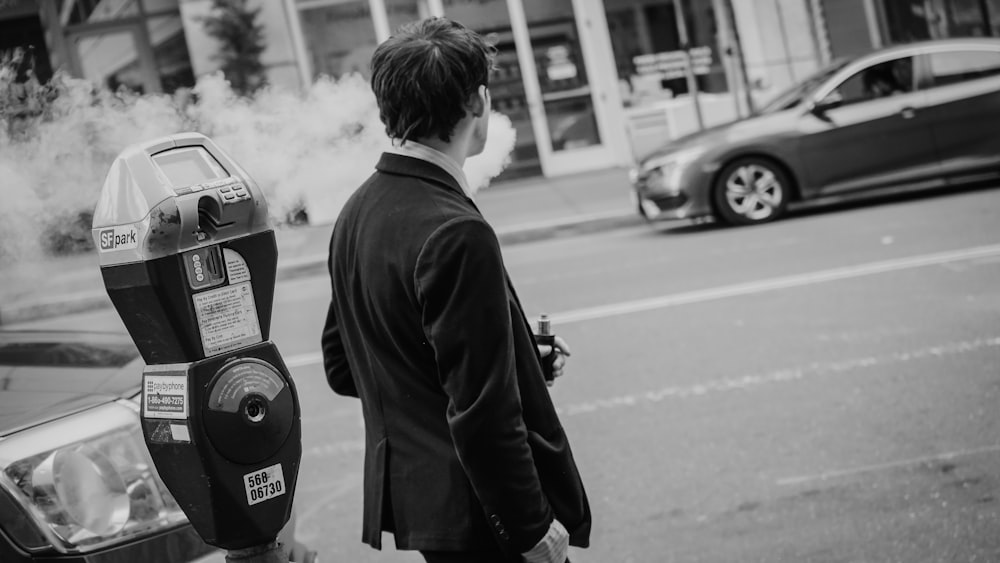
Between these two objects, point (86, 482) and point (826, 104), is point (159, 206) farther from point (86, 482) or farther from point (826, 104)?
point (826, 104)

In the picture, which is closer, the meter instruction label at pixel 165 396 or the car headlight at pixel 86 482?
the meter instruction label at pixel 165 396

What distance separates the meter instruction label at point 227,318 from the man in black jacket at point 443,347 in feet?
0.84

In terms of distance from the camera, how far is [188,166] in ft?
6.84

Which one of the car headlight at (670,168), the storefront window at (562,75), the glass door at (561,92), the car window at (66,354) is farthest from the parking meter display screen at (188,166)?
the storefront window at (562,75)

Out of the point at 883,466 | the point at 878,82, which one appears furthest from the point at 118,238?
the point at 878,82

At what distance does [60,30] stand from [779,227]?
31.9 feet

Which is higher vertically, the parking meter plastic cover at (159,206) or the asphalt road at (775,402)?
the parking meter plastic cover at (159,206)

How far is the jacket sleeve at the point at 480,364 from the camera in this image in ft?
6.93

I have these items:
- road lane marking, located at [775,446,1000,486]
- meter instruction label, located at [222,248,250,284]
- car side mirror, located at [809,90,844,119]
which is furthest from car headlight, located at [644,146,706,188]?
meter instruction label, located at [222,248,250,284]

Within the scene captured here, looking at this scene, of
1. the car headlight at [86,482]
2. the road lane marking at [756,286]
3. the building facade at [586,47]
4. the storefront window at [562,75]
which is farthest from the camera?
the storefront window at [562,75]

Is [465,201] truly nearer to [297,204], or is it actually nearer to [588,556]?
[297,204]

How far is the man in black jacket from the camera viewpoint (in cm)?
212

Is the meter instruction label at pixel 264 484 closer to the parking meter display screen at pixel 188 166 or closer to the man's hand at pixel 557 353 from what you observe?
the parking meter display screen at pixel 188 166

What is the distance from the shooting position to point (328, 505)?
4871 mm
